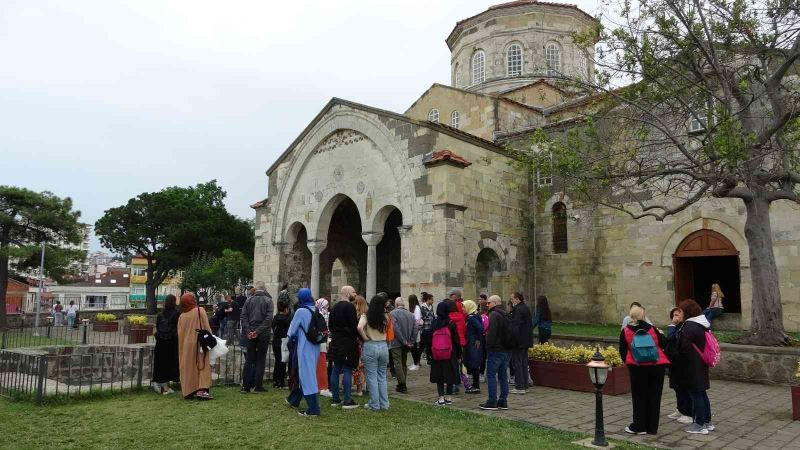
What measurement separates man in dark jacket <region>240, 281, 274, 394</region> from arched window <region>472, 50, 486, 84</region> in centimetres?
2086

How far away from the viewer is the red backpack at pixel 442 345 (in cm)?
857

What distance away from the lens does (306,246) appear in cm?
2216

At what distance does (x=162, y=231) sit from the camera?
130ft

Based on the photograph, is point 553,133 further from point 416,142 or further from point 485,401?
point 485,401

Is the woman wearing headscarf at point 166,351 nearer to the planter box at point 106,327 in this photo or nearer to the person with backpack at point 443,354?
the person with backpack at point 443,354

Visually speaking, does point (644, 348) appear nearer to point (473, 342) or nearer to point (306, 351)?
point (473, 342)

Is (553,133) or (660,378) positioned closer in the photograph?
(660,378)

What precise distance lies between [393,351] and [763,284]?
779cm

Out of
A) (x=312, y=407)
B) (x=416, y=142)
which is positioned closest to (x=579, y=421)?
(x=312, y=407)

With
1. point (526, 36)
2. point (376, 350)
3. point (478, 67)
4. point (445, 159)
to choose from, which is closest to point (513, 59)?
point (526, 36)

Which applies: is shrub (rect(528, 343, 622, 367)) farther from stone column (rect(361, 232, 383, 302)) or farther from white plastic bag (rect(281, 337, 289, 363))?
stone column (rect(361, 232, 383, 302))

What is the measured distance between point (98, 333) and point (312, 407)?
63.6 feet

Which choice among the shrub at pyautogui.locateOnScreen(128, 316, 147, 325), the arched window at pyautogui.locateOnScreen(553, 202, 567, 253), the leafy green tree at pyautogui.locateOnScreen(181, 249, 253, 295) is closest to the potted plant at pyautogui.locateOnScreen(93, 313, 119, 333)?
the shrub at pyautogui.locateOnScreen(128, 316, 147, 325)

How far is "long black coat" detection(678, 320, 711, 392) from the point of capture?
6965 millimetres
